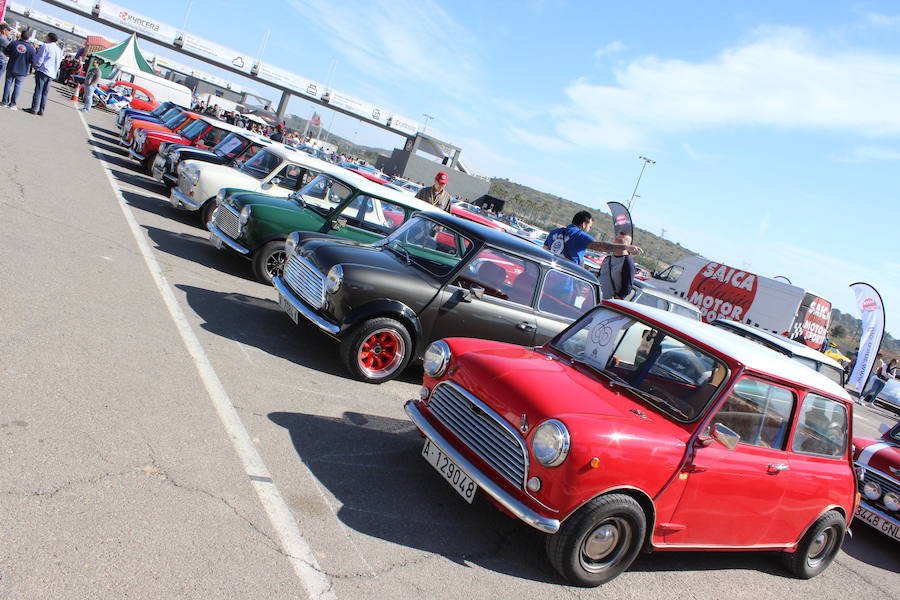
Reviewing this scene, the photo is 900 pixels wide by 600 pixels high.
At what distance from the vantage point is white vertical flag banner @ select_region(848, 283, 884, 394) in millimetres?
14973

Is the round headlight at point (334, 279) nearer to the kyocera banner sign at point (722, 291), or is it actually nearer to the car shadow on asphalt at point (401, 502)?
the car shadow on asphalt at point (401, 502)

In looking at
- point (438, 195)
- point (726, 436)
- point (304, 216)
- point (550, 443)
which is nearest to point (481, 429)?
point (550, 443)

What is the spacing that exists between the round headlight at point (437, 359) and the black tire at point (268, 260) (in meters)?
4.20

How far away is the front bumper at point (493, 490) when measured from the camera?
368 centimetres

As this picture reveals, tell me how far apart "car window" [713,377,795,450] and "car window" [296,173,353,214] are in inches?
232

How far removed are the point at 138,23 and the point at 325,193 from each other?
47.3 metres

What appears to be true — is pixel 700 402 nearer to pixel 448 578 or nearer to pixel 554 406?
pixel 554 406

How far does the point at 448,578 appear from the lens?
363 centimetres

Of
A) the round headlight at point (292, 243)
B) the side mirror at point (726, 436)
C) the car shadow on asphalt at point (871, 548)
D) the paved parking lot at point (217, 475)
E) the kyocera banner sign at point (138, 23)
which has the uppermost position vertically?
the kyocera banner sign at point (138, 23)

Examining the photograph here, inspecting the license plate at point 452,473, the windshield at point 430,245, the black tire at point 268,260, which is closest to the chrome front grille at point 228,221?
the black tire at point 268,260

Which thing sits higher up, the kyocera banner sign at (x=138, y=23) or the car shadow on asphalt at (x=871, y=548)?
the kyocera banner sign at (x=138, y=23)

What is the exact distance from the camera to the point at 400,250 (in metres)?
6.92

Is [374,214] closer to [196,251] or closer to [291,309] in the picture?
[196,251]

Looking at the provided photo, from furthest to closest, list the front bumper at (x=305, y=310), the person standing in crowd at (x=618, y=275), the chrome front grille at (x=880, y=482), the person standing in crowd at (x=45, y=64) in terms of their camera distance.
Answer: the person standing in crowd at (x=45, y=64)
the person standing in crowd at (x=618, y=275)
the chrome front grille at (x=880, y=482)
the front bumper at (x=305, y=310)
